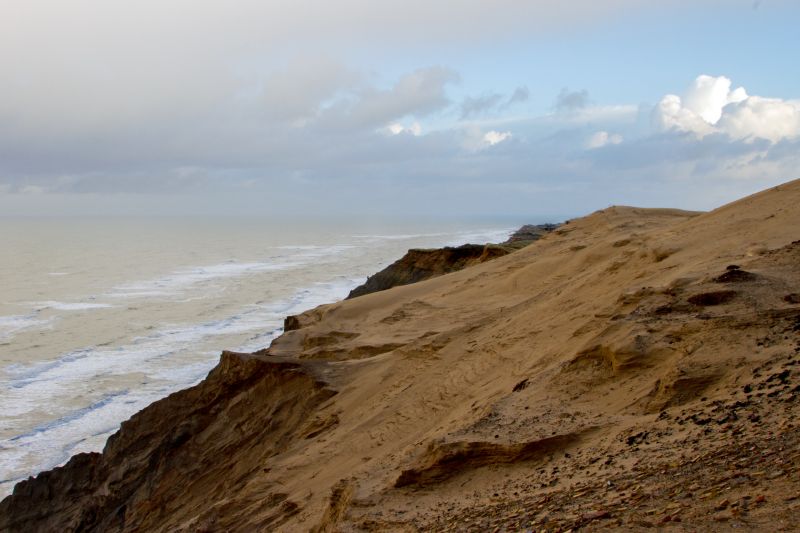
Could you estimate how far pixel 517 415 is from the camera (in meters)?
6.88

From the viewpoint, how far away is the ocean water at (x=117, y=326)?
65.2 feet

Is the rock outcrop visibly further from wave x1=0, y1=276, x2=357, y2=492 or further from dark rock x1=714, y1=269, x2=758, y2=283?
dark rock x1=714, y1=269, x2=758, y2=283

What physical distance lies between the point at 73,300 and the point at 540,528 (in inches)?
1698

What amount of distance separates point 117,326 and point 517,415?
30.5m

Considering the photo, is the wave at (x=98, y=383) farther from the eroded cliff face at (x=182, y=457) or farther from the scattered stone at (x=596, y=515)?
the scattered stone at (x=596, y=515)

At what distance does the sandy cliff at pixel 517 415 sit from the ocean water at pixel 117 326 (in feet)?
20.7

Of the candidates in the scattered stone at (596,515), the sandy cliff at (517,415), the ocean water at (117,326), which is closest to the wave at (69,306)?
the ocean water at (117,326)

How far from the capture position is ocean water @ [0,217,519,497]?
19875 millimetres

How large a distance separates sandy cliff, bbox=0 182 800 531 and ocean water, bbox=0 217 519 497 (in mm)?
6294

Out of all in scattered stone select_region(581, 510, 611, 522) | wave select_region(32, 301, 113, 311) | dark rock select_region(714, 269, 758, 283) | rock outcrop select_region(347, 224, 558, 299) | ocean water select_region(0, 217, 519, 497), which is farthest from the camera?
Answer: wave select_region(32, 301, 113, 311)

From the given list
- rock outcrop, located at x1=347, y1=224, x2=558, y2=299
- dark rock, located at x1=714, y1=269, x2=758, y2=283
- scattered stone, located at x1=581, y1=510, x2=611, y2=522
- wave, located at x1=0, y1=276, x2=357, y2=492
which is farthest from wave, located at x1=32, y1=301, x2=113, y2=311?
scattered stone, located at x1=581, y1=510, x2=611, y2=522

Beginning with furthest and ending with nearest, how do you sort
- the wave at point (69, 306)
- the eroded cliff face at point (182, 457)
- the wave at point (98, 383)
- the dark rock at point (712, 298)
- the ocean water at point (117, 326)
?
the wave at point (69, 306) < the ocean water at point (117, 326) < the wave at point (98, 383) < the eroded cliff face at point (182, 457) < the dark rock at point (712, 298)

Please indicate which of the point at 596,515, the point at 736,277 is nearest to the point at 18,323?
the point at 736,277

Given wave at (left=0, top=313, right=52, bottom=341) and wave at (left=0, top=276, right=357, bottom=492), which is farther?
wave at (left=0, top=313, right=52, bottom=341)
